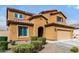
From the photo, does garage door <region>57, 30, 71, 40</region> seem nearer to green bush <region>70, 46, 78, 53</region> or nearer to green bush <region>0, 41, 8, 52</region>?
green bush <region>70, 46, 78, 53</region>

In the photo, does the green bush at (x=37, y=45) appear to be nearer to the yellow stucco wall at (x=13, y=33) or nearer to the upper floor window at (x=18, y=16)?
the yellow stucco wall at (x=13, y=33)

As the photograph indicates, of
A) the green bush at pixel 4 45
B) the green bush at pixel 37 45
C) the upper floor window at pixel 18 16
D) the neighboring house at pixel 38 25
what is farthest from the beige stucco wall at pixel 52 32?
the green bush at pixel 4 45

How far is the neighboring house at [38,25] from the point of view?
3.49 metres

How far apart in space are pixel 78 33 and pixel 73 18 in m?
0.32

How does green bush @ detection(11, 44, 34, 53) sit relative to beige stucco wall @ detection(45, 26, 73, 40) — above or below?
below

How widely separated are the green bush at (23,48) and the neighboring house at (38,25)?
154 mm

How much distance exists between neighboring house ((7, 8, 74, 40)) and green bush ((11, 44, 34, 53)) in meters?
0.15

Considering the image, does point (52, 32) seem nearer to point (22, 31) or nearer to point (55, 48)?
point (55, 48)

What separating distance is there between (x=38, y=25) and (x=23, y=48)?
533 millimetres

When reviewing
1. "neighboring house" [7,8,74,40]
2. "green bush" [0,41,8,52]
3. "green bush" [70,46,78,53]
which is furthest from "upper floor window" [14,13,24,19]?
"green bush" [70,46,78,53]

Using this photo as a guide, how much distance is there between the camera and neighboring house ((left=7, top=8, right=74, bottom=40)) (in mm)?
3490

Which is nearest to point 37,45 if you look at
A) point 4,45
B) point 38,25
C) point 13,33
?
point 38,25
